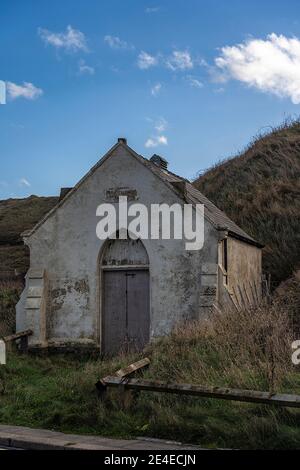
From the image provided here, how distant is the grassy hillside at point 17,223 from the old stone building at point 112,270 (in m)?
16.4

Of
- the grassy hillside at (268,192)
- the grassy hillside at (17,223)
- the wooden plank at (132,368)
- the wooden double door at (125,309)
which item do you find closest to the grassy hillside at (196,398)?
the wooden plank at (132,368)

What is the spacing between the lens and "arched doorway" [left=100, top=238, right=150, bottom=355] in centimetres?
1689

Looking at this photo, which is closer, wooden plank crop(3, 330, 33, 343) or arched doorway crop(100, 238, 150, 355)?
wooden plank crop(3, 330, 33, 343)

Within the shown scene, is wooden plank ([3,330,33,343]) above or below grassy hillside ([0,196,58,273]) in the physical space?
below

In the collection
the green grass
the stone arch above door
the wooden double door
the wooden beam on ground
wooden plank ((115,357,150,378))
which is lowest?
the green grass

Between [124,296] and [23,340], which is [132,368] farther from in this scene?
[23,340]

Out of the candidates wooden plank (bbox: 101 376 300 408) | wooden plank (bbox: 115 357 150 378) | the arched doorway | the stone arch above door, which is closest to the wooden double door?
the arched doorway

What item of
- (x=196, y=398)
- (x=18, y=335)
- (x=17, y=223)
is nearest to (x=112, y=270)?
(x=18, y=335)

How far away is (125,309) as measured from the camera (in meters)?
17.1

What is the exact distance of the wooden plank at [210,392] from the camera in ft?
27.8

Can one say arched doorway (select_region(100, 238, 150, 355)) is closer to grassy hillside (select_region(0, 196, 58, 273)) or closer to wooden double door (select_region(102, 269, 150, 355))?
wooden double door (select_region(102, 269, 150, 355))

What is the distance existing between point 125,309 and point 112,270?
1.15 m

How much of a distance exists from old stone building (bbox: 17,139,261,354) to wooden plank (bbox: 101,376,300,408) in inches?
239
